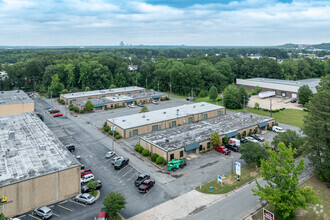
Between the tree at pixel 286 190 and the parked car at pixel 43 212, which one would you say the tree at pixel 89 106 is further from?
the tree at pixel 286 190

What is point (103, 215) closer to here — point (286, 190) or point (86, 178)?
point (86, 178)

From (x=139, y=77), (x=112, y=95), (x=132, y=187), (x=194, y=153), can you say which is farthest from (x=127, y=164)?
(x=139, y=77)

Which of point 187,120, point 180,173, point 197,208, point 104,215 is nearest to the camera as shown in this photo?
point 104,215

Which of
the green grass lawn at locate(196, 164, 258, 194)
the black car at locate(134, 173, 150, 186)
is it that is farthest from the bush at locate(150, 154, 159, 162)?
the green grass lawn at locate(196, 164, 258, 194)

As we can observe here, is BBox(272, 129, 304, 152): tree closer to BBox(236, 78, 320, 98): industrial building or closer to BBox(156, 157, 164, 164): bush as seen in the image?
BBox(156, 157, 164, 164): bush

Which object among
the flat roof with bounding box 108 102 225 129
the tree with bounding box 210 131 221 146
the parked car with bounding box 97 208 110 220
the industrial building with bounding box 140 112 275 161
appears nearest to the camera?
the parked car with bounding box 97 208 110 220

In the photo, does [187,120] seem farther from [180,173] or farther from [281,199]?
[281,199]

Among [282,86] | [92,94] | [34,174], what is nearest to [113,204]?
[34,174]
